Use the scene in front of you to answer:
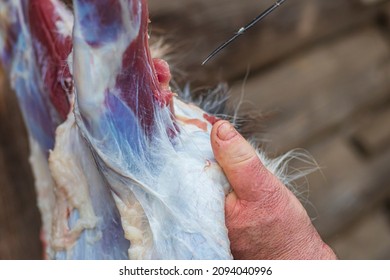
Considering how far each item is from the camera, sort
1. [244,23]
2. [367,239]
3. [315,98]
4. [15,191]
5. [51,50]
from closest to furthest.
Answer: [51,50]
[15,191]
[244,23]
[315,98]
[367,239]

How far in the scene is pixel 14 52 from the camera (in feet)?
3.37

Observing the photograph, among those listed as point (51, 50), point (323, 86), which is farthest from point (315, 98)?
point (51, 50)

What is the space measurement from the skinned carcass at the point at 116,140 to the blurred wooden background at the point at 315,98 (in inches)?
20.7

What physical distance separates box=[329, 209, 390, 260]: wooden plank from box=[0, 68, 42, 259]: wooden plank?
1233 mm

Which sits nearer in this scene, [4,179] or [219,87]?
[219,87]

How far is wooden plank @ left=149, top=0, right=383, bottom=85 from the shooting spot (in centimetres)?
166

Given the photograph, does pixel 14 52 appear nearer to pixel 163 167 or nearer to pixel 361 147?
pixel 163 167

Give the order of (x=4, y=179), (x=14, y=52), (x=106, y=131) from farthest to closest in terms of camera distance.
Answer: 1. (x=4, y=179)
2. (x=14, y=52)
3. (x=106, y=131)

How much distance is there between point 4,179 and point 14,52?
0.54 meters

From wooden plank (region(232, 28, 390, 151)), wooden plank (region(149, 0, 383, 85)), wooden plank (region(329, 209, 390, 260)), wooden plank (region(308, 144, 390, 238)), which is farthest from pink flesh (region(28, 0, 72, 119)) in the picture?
wooden plank (region(329, 209, 390, 260))

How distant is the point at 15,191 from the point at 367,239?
1513mm

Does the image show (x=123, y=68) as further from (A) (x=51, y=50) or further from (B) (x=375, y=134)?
(B) (x=375, y=134)

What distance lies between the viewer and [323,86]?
236 centimetres
